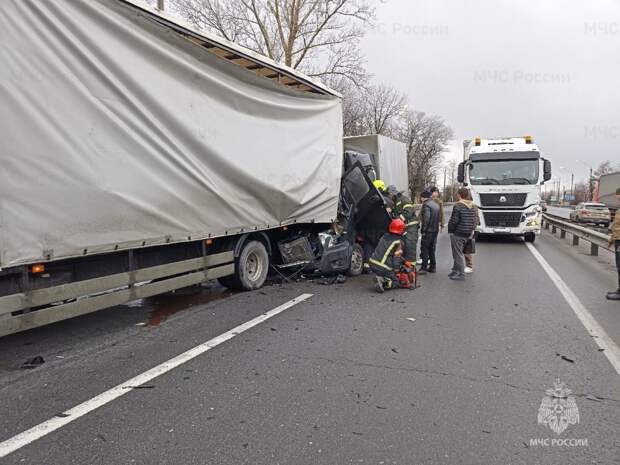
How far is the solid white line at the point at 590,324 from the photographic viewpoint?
174 inches

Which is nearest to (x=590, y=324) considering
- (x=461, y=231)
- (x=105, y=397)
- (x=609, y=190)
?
(x=461, y=231)

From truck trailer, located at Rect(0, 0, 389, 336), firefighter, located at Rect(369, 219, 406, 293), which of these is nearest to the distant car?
firefighter, located at Rect(369, 219, 406, 293)

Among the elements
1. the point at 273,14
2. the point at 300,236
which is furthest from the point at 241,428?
the point at 273,14

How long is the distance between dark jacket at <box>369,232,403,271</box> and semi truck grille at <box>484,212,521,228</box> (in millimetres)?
8006

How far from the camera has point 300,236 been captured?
812 cm

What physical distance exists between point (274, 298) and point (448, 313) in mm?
2488

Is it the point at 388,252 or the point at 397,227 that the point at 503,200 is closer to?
the point at 397,227

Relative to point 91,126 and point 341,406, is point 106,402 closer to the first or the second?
point 341,406

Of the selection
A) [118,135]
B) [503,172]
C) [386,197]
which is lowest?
[386,197]

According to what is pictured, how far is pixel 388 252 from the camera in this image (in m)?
7.16

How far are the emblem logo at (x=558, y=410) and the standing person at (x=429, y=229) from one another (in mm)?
5663

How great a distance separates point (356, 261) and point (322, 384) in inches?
200

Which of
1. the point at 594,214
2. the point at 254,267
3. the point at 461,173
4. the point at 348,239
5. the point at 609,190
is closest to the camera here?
the point at 254,267

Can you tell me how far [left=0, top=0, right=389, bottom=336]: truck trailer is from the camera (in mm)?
3662
